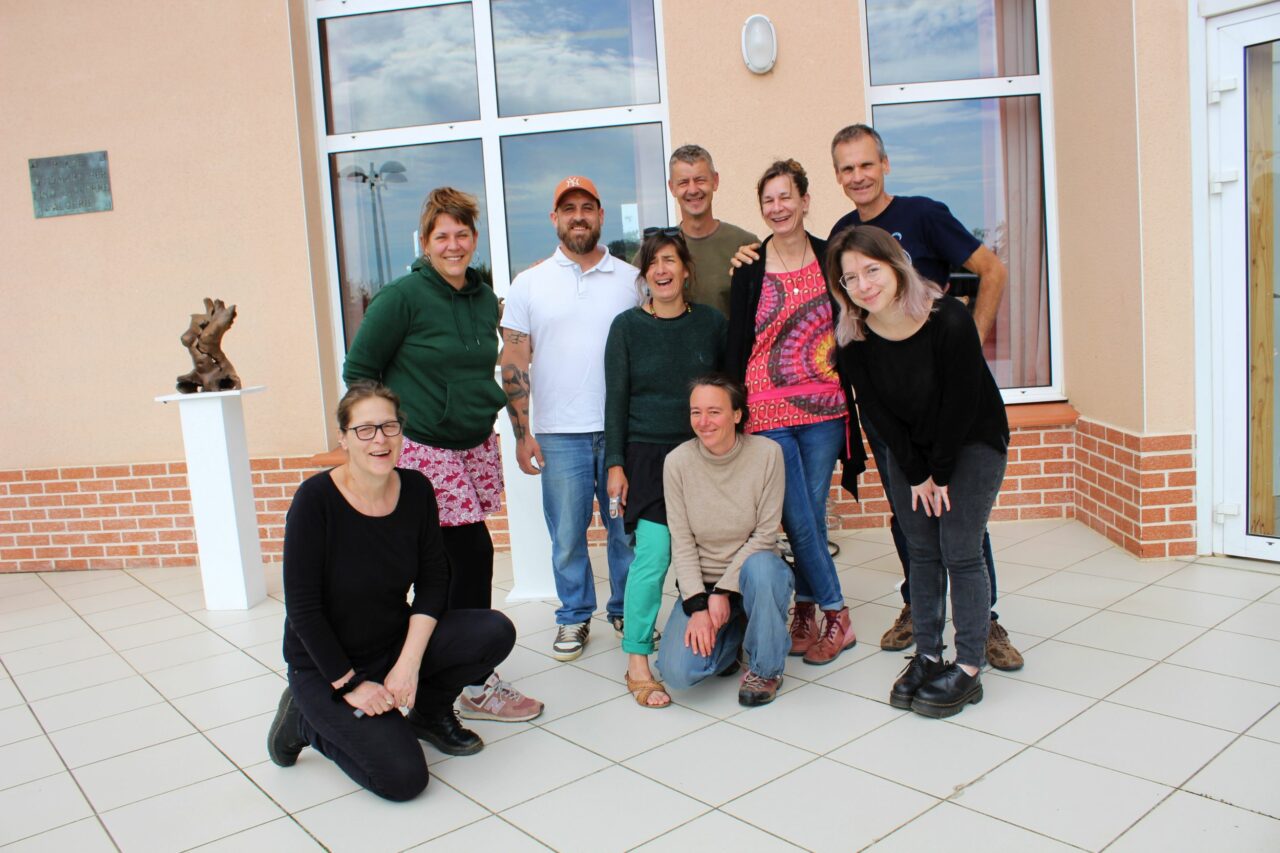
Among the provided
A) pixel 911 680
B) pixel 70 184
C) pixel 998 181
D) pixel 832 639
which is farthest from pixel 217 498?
pixel 998 181

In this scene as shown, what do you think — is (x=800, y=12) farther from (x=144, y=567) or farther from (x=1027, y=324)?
(x=144, y=567)

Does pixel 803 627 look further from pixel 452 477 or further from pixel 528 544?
pixel 528 544

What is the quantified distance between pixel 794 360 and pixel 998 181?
98.5 inches

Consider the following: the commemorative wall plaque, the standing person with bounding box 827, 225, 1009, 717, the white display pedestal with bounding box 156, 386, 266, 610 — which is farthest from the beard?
the commemorative wall plaque

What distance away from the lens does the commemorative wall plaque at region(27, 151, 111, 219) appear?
4977mm

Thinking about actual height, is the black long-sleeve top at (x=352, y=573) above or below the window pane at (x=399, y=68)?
below

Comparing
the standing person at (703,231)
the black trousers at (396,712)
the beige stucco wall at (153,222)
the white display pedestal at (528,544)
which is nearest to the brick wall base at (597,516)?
the beige stucco wall at (153,222)

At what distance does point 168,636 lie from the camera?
3924 mm

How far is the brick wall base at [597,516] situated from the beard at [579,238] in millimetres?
1888

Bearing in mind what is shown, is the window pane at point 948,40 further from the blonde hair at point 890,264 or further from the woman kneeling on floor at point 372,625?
the woman kneeling on floor at point 372,625

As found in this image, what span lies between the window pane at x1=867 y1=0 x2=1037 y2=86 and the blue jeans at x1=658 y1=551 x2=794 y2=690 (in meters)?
3.01

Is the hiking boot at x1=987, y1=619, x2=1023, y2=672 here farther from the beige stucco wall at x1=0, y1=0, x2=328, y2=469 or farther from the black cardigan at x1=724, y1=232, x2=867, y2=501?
the beige stucco wall at x1=0, y1=0, x2=328, y2=469

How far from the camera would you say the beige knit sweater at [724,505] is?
9.30 feet

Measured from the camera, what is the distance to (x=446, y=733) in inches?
104
